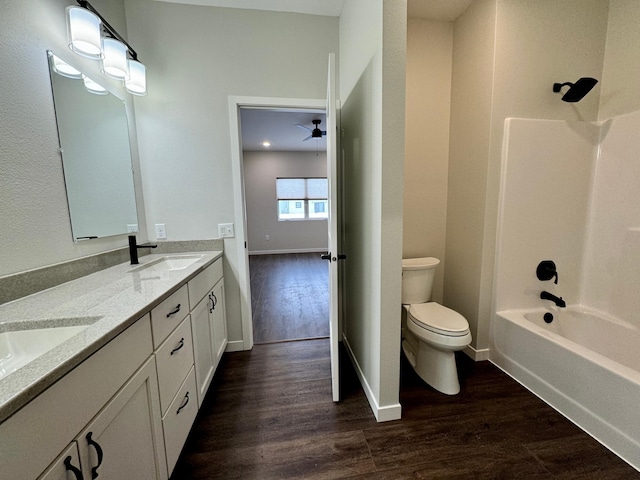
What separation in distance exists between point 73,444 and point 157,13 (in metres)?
2.51

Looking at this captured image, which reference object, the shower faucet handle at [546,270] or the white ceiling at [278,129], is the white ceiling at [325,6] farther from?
the shower faucet handle at [546,270]

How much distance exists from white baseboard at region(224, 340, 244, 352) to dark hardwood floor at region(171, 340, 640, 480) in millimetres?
A: 366

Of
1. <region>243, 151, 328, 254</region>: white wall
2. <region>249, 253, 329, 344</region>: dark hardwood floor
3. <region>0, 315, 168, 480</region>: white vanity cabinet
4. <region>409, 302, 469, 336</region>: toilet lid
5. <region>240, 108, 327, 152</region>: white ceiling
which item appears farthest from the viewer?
<region>243, 151, 328, 254</region>: white wall

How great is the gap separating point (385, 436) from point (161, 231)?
2.05 m

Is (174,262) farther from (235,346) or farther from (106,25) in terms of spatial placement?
(106,25)

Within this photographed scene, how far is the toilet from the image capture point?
1591mm

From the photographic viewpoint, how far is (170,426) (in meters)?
1.11

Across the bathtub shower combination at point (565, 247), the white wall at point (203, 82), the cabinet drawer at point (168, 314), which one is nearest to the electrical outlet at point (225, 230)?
the white wall at point (203, 82)

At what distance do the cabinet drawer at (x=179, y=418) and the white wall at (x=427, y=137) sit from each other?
177cm

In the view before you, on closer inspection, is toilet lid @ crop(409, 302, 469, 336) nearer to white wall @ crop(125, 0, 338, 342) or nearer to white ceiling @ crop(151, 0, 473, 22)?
white wall @ crop(125, 0, 338, 342)

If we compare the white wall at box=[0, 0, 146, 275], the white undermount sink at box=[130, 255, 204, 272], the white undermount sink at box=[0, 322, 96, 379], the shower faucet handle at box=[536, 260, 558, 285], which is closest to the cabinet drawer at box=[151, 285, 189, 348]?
the white undermount sink at box=[0, 322, 96, 379]

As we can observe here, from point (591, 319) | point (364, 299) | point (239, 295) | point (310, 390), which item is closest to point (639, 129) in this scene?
point (591, 319)

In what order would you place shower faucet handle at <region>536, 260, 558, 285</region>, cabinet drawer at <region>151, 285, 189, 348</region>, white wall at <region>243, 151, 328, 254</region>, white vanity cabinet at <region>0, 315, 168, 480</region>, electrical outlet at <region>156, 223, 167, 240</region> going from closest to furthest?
white vanity cabinet at <region>0, 315, 168, 480</region> < cabinet drawer at <region>151, 285, 189, 348</region> < shower faucet handle at <region>536, 260, 558, 285</region> < electrical outlet at <region>156, 223, 167, 240</region> < white wall at <region>243, 151, 328, 254</region>

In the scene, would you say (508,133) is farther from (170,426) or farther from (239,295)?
(170,426)
